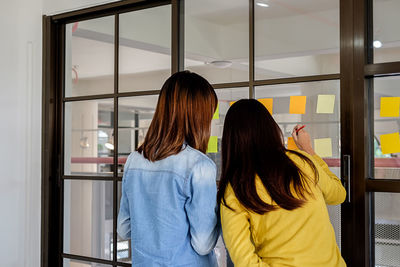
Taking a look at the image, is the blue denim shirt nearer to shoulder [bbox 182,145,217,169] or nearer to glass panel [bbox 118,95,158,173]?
shoulder [bbox 182,145,217,169]

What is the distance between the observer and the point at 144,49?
2.76m

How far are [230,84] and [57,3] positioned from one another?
131cm

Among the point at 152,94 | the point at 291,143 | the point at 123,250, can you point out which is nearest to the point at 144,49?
the point at 152,94

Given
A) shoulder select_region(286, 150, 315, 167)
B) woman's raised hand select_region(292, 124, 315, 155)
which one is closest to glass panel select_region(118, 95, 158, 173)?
woman's raised hand select_region(292, 124, 315, 155)

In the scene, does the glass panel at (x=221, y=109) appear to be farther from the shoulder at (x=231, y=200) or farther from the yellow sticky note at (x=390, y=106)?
the shoulder at (x=231, y=200)

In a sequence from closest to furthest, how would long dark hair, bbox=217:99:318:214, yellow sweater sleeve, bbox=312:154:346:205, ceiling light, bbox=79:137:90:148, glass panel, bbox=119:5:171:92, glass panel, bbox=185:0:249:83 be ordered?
long dark hair, bbox=217:99:318:214 < yellow sweater sleeve, bbox=312:154:346:205 < glass panel, bbox=185:0:249:83 < glass panel, bbox=119:5:171:92 < ceiling light, bbox=79:137:90:148

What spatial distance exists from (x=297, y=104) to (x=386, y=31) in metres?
0.46

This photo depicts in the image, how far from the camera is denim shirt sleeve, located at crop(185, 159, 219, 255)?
157 cm

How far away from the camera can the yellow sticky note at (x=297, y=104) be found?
220 centimetres

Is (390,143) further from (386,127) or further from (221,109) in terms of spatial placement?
(221,109)

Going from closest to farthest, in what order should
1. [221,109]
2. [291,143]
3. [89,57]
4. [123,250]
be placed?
1. [291,143]
2. [221,109]
3. [123,250]
4. [89,57]

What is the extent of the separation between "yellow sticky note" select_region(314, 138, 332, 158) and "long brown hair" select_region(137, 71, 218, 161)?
26.8 inches

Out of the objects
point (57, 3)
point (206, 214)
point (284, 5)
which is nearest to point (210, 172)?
point (206, 214)
